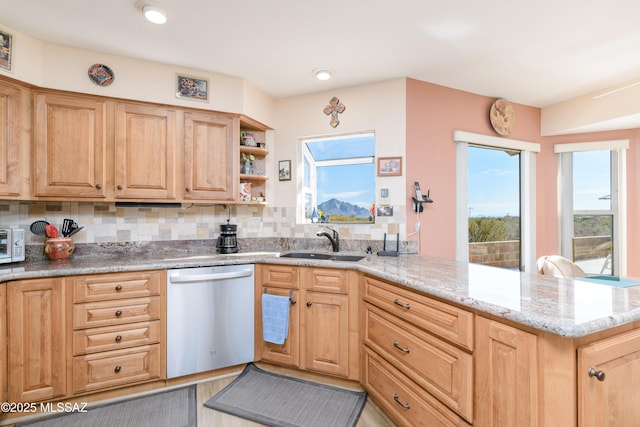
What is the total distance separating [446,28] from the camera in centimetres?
195

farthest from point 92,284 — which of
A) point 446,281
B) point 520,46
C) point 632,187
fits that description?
point 632,187

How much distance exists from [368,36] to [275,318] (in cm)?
217

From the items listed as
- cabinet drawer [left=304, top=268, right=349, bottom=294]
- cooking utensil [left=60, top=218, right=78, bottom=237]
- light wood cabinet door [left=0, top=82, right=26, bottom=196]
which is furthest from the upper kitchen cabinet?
cabinet drawer [left=304, top=268, right=349, bottom=294]

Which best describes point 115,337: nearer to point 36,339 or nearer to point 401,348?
point 36,339

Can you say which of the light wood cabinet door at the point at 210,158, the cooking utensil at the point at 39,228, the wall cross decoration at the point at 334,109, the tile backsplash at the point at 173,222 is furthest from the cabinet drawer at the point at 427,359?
the cooking utensil at the point at 39,228

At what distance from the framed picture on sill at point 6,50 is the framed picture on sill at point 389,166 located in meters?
2.78

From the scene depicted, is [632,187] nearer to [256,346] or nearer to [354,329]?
[354,329]

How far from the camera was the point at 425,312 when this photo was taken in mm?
1504

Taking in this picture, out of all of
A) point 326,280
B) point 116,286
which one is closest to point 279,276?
point 326,280

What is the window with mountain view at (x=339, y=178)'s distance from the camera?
9.59 ft

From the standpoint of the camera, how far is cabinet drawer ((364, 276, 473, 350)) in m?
1.30

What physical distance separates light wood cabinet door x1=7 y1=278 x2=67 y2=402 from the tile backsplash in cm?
71

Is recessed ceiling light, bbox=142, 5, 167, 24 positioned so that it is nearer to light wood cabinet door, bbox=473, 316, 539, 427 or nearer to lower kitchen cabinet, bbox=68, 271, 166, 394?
lower kitchen cabinet, bbox=68, 271, 166, 394

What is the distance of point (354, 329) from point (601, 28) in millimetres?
2611
